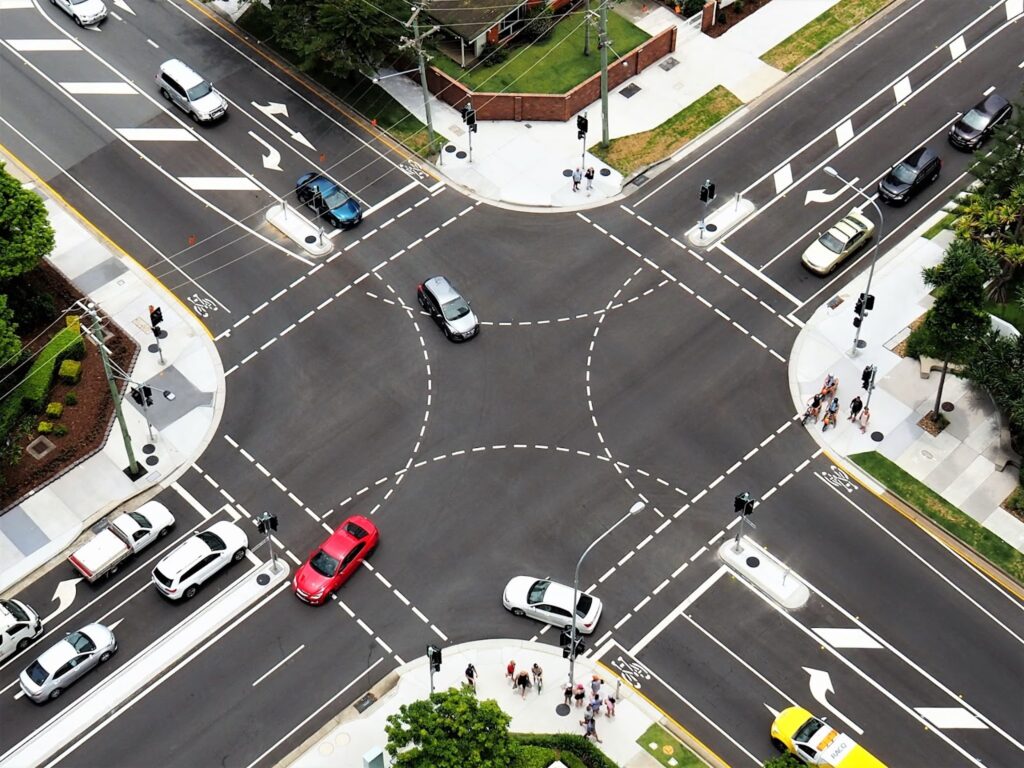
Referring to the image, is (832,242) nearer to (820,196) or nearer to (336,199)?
(820,196)

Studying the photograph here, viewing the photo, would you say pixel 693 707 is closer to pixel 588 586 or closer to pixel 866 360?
pixel 588 586

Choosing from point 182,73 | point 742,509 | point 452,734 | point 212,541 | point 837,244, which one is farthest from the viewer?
point 182,73

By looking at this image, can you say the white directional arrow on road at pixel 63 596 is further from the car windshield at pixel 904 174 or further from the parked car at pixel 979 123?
the parked car at pixel 979 123

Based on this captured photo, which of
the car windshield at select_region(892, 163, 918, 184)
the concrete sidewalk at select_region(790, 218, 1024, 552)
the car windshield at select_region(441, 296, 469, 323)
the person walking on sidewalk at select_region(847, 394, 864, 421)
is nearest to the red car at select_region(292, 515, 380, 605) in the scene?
the car windshield at select_region(441, 296, 469, 323)

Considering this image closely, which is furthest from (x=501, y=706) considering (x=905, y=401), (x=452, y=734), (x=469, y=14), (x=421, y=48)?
(x=469, y=14)

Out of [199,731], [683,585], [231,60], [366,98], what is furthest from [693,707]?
[231,60]

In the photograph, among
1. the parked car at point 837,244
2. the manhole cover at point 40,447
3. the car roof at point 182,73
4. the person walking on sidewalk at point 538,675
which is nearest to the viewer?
the person walking on sidewalk at point 538,675

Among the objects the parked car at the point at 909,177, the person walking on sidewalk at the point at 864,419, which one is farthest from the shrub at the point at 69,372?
the parked car at the point at 909,177
